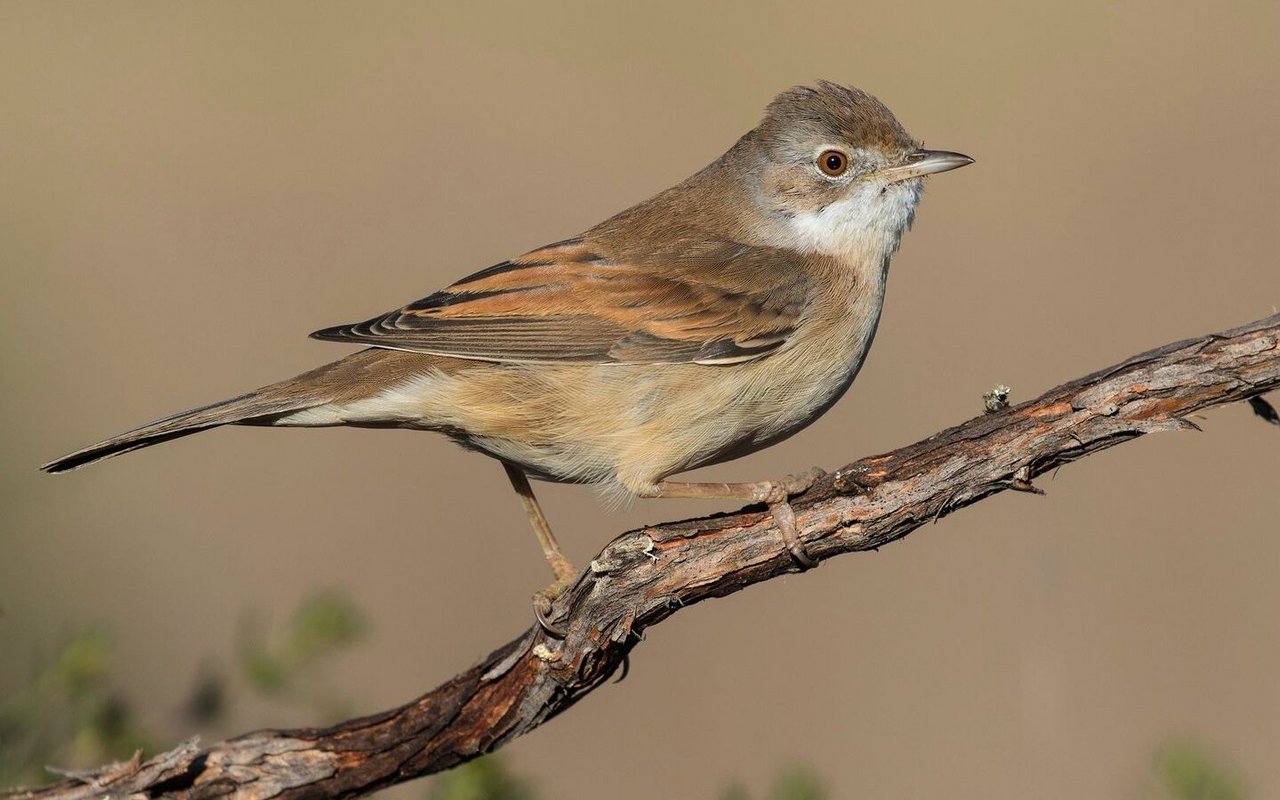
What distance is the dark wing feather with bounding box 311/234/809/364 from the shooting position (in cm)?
441

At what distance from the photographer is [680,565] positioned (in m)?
3.64

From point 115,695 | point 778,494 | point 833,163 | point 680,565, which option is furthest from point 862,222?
point 115,695

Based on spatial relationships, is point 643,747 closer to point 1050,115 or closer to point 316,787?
point 316,787

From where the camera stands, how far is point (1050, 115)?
10.8 metres

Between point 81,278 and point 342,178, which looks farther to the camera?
point 342,178

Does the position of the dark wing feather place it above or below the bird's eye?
below

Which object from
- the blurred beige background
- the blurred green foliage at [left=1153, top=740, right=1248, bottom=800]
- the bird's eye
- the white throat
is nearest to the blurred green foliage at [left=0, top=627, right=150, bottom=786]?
the blurred beige background

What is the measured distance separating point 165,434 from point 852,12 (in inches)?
361

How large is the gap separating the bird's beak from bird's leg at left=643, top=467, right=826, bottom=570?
1.45 metres

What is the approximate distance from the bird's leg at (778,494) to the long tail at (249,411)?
115 centimetres

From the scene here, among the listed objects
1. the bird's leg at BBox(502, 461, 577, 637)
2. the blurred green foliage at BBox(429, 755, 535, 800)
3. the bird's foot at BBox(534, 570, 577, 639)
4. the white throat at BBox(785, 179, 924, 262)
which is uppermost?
the white throat at BBox(785, 179, 924, 262)

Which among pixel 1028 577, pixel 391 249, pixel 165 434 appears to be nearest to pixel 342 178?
pixel 391 249

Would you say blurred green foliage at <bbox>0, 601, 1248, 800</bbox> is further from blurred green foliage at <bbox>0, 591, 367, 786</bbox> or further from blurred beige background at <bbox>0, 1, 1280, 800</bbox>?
blurred beige background at <bbox>0, 1, 1280, 800</bbox>

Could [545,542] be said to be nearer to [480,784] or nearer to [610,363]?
[610,363]
